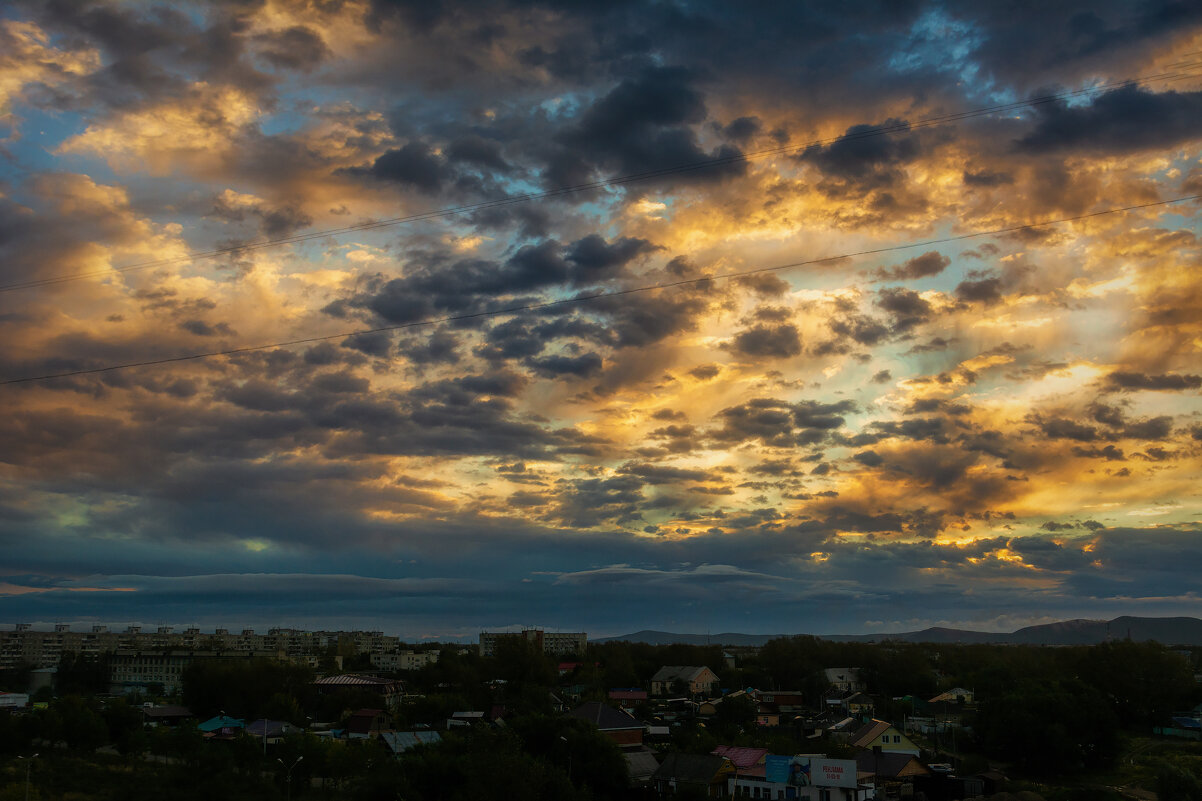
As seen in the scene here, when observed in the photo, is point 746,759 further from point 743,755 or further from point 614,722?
point 614,722

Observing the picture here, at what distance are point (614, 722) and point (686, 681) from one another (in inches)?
2150

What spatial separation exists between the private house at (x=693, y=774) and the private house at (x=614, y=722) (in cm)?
872

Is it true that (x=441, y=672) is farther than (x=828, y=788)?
Yes

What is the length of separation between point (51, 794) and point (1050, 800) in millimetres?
48511

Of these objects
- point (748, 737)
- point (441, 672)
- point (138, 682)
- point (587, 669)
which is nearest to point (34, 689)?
point (138, 682)

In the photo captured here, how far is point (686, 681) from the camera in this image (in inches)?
4353

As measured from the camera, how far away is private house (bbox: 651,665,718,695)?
109375 mm

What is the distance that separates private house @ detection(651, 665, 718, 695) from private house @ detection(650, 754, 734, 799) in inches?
2380

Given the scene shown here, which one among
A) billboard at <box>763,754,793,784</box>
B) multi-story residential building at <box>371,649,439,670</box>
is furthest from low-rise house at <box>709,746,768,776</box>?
multi-story residential building at <box>371,649,439,670</box>

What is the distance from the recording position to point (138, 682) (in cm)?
14200

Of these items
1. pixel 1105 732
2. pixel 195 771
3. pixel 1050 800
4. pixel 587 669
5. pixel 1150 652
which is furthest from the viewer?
pixel 587 669

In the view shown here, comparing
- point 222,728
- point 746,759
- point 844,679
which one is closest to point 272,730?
point 222,728

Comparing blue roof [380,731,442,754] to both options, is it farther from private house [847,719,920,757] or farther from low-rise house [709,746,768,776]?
private house [847,719,920,757]

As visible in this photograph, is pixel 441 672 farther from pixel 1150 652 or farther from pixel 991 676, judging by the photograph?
pixel 1150 652
